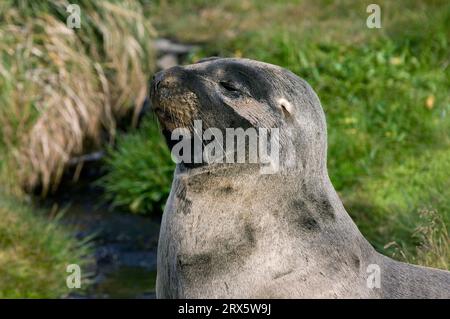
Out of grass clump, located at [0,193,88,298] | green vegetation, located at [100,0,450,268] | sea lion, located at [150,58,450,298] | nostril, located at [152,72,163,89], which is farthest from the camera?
green vegetation, located at [100,0,450,268]

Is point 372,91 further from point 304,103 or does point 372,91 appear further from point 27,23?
point 304,103

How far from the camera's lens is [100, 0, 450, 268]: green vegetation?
22.3 feet

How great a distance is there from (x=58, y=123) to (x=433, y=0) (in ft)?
13.3

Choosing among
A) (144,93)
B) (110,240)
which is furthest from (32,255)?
(144,93)

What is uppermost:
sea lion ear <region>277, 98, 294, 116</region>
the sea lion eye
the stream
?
the sea lion eye

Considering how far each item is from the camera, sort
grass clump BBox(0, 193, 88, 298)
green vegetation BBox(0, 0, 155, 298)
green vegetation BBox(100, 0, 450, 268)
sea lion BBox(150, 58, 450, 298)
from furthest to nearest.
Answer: green vegetation BBox(0, 0, 155, 298)
green vegetation BBox(100, 0, 450, 268)
grass clump BBox(0, 193, 88, 298)
sea lion BBox(150, 58, 450, 298)

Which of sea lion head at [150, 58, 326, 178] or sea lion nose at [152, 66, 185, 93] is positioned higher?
sea lion nose at [152, 66, 185, 93]

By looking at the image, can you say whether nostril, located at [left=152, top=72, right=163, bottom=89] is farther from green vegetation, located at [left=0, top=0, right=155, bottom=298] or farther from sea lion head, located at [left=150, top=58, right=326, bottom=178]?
green vegetation, located at [left=0, top=0, right=155, bottom=298]

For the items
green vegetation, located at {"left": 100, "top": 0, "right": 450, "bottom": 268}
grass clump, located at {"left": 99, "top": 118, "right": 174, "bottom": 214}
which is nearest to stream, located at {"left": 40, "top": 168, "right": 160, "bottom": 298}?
grass clump, located at {"left": 99, "top": 118, "right": 174, "bottom": 214}

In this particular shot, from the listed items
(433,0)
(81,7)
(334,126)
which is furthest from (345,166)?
(81,7)

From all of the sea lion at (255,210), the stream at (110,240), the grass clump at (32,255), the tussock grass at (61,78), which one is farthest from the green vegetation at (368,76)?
the grass clump at (32,255)

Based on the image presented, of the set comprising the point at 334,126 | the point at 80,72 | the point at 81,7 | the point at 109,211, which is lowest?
the point at 109,211

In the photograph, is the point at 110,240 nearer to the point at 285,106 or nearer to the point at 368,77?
the point at 368,77

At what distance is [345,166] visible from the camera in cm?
763
